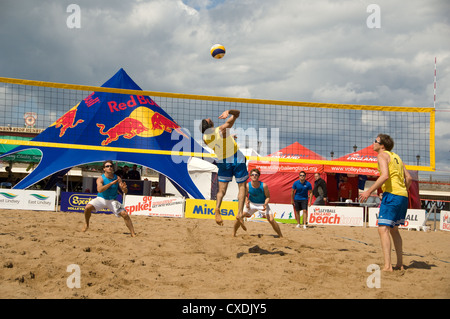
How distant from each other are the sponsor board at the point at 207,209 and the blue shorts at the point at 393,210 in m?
6.81

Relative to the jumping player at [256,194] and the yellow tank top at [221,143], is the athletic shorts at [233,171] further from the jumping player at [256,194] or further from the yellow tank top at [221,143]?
the jumping player at [256,194]

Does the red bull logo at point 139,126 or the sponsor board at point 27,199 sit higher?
the red bull logo at point 139,126

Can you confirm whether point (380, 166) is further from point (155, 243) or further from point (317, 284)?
point (155, 243)

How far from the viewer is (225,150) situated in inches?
208

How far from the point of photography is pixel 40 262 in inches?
158

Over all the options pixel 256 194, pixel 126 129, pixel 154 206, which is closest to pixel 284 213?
pixel 154 206

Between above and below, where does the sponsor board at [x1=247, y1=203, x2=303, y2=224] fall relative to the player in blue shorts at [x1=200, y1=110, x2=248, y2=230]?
below

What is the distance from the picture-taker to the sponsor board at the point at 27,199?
10812mm

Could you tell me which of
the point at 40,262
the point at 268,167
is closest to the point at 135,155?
the point at 268,167

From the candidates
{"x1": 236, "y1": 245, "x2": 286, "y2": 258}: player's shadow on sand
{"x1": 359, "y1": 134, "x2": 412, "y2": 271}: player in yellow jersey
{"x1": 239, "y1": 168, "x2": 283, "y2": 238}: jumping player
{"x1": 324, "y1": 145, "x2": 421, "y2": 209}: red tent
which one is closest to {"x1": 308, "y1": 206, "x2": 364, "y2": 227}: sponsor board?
{"x1": 324, "y1": 145, "x2": 421, "y2": 209}: red tent

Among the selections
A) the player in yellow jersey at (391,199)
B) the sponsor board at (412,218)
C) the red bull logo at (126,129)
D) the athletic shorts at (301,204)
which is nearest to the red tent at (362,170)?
the sponsor board at (412,218)

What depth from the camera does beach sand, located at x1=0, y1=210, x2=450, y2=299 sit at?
10.9 feet

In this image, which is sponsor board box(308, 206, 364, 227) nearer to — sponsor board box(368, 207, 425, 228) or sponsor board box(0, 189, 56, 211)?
sponsor board box(368, 207, 425, 228)

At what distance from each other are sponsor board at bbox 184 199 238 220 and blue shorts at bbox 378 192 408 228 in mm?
6810
